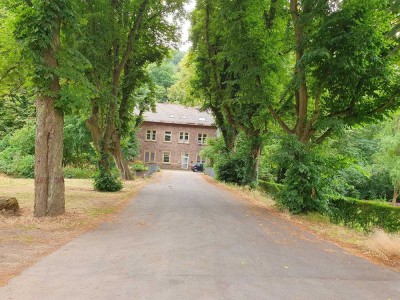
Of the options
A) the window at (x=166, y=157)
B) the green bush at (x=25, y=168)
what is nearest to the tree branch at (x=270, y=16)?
the green bush at (x=25, y=168)

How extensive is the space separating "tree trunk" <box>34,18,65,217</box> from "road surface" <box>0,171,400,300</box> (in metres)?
1.81

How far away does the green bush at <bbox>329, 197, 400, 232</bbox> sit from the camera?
1267 cm

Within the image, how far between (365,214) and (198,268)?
1002 centimetres

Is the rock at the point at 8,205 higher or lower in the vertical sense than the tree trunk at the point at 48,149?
lower

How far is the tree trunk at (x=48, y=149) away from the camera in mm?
10023

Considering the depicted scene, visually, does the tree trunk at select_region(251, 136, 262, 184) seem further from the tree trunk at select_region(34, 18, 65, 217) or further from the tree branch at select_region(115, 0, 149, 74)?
the tree trunk at select_region(34, 18, 65, 217)

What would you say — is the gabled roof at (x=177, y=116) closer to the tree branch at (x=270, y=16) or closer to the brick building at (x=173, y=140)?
the brick building at (x=173, y=140)

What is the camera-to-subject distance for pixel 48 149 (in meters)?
10.1

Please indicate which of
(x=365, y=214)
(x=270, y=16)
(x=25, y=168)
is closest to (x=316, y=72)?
(x=365, y=214)

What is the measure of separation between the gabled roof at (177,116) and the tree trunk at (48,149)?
46.3 m

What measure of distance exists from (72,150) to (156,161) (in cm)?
2466

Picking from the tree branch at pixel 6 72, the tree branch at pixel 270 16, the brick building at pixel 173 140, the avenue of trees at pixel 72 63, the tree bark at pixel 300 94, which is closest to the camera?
the avenue of trees at pixel 72 63

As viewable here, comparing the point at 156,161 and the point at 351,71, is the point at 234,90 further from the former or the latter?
the point at 156,161

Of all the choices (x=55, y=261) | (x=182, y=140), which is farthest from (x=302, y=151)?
(x=182, y=140)
